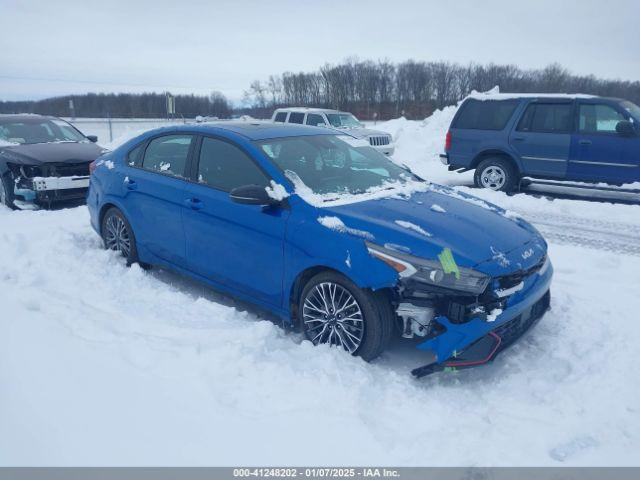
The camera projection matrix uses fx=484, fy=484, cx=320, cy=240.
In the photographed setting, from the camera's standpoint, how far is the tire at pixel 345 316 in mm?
3311

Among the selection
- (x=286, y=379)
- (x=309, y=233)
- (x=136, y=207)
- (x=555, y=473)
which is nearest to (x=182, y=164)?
(x=136, y=207)

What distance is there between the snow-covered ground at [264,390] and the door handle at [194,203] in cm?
85

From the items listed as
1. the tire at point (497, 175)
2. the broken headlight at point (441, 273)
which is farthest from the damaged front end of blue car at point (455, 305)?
the tire at point (497, 175)

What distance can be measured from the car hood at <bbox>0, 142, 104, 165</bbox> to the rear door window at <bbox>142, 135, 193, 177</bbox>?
361cm

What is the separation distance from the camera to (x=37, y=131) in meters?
9.11

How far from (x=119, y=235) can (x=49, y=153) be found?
3781 millimetres

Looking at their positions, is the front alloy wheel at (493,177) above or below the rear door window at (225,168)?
below

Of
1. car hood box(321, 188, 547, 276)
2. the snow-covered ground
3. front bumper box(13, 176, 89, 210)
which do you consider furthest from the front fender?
front bumper box(13, 176, 89, 210)

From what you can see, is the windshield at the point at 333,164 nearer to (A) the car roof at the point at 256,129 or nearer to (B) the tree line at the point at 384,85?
(A) the car roof at the point at 256,129

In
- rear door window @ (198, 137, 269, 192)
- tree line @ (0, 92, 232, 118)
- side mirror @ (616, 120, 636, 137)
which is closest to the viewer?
rear door window @ (198, 137, 269, 192)

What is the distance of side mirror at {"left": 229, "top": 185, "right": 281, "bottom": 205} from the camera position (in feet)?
12.2

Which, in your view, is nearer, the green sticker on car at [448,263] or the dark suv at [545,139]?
the green sticker on car at [448,263]

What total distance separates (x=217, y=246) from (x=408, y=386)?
1.99m

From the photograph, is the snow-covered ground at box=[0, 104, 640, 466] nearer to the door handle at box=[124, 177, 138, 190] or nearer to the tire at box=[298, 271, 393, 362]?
the tire at box=[298, 271, 393, 362]
